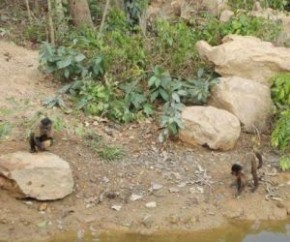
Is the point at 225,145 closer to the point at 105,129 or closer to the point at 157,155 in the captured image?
the point at 157,155

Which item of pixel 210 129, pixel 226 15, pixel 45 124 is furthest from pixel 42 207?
pixel 226 15

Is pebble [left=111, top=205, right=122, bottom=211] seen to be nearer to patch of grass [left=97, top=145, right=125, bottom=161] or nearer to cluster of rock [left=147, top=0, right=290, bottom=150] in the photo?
patch of grass [left=97, top=145, right=125, bottom=161]

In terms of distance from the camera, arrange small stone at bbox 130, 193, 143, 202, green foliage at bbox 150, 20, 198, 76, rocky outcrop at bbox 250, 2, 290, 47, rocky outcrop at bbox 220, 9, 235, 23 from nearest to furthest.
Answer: small stone at bbox 130, 193, 143, 202 < green foliage at bbox 150, 20, 198, 76 < rocky outcrop at bbox 250, 2, 290, 47 < rocky outcrop at bbox 220, 9, 235, 23

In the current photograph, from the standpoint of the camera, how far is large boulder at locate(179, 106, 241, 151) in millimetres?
7461

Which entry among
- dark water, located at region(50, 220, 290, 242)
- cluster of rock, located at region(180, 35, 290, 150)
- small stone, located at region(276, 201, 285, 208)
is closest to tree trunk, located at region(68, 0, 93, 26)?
cluster of rock, located at region(180, 35, 290, 150)

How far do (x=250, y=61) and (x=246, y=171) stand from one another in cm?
196

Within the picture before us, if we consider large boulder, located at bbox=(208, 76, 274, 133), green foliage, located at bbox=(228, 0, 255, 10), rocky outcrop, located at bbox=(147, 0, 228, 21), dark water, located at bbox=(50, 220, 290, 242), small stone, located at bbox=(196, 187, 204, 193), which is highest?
green foliage, located at bbox=(228, 0, 255, 10)

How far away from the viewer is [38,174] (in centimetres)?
633

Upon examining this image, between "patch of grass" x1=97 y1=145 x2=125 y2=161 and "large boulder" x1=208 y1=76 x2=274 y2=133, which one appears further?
"large boulder" x1=208 y1=76 x2=274 y2=133

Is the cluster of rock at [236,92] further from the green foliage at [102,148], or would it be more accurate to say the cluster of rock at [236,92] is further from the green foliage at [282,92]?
the green foliage at [102,148]

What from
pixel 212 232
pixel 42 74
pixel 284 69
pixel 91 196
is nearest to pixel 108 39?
pixel 42 74

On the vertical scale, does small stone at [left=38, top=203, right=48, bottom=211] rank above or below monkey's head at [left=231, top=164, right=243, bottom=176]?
below

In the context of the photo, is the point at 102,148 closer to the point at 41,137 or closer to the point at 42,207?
the point at 41,137

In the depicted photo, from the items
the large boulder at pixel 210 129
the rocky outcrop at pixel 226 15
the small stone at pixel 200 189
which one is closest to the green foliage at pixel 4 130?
the large boulder at pixel 210 129
